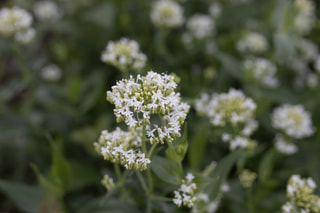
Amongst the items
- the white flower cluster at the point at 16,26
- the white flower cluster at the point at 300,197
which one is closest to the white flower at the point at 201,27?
the white flower cluster at the point at 16,26

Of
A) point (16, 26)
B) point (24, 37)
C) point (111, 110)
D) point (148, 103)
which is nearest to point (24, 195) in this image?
point (111, 110)

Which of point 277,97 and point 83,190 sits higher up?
point 277,97

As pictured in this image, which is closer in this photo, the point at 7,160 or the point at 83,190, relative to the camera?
the point at 83,190

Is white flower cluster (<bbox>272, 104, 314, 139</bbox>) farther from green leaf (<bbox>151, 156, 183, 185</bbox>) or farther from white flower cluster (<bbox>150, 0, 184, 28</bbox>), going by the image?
white flower cluster (<bbox>150, 0, 184, 28</bbox>)

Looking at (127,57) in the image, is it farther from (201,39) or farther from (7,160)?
(7,160)

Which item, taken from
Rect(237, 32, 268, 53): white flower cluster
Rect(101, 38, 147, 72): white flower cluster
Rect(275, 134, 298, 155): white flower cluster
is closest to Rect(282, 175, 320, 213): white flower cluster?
Rect(275, 134, 298, 155): white flower cluster

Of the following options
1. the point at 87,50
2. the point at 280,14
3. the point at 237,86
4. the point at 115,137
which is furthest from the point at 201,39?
the point at 115,137

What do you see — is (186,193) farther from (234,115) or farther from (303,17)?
(303,17)

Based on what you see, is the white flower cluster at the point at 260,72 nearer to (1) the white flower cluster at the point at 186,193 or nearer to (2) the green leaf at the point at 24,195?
(1) the white flower cluster at the point at 186,193
